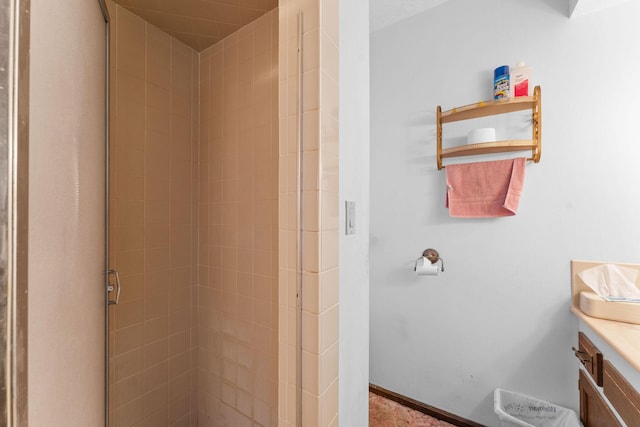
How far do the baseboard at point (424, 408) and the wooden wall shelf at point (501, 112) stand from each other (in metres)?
1.48

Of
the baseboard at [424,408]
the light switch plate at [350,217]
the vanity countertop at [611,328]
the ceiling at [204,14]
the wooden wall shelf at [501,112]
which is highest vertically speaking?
the ceiling at [204,14]

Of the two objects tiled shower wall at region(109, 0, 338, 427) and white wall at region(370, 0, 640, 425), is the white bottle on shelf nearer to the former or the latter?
white wall at region(370, 0, 640, 425)

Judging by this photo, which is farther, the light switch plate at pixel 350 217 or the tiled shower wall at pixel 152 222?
the tiled shower wall at pixel 152 222

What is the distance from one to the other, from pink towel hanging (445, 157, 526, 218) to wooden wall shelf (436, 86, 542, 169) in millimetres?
66

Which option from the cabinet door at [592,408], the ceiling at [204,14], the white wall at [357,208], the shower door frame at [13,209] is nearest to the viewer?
the shower door frame at [13,209]

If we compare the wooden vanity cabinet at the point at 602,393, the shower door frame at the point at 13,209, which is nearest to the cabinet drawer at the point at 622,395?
the wooden vanity cabinet at the point at 602,393

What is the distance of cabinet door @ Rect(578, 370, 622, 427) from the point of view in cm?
101

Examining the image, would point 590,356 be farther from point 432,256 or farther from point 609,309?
point 432,256

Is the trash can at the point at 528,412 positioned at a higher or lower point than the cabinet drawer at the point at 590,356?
lower

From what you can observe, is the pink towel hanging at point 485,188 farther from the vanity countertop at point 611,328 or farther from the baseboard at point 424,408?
the baseboard at point 424,408

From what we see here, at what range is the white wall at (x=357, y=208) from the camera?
800 millimetres

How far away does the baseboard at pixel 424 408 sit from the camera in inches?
61.2

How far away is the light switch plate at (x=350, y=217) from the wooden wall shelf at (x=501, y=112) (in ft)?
3.27

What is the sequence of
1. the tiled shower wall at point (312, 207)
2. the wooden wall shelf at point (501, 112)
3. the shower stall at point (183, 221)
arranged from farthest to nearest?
the wooden wall shelf at point (501, 112) < the tiled shower wall at point (312, 207) < the shower stall at point (183, 221)
